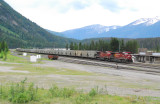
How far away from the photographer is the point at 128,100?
7.43 metres

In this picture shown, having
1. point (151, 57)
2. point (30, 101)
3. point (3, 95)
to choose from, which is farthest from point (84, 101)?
point (151, 57)

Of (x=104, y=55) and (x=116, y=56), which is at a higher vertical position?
(x=104, y=55)

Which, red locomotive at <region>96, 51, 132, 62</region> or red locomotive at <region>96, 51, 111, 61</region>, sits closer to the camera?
red locomotive at <region>96, 51, 132, 62</region>

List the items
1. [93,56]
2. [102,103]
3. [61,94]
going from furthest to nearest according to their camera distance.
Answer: [93,56] → [61,94] → [102,103]

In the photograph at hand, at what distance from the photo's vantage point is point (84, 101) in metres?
7.04

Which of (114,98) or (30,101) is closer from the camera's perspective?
(30,101)

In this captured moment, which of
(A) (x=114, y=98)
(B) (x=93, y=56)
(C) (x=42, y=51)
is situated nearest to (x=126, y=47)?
(C) (x=42, y=51)

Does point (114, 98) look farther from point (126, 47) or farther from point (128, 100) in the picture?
point (126, 47)

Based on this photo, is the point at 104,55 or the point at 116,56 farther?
the point at 104,55

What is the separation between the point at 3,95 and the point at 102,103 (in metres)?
4.46

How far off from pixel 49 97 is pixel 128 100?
3509mm

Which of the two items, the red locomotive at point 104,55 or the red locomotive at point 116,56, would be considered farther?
the red locomotive at point 104,55

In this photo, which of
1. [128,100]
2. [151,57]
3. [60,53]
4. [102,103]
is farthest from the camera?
[60,53]

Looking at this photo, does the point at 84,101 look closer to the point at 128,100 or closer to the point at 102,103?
the point at 102,103
